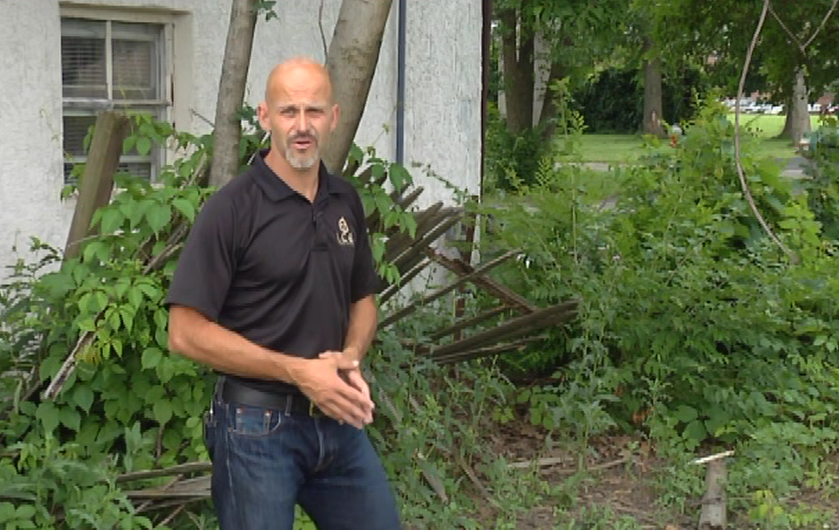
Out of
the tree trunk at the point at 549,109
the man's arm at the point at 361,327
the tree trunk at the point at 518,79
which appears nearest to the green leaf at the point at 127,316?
the man's arm at the point at 361,327

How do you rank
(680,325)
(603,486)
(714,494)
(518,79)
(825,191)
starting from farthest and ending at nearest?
(518,79), (825,191), (680,325), (603,486), (714,494)

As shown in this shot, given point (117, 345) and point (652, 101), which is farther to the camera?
point (652, 101)

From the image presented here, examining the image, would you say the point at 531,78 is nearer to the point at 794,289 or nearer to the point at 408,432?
the point at 794,289

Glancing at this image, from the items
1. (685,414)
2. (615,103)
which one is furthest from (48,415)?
(615,103)

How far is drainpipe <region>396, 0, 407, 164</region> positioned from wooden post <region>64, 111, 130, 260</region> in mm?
4072

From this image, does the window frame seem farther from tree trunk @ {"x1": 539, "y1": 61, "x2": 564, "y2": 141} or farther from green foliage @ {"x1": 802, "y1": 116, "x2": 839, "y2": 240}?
tree trunk @ {"x1": 539, "y1": 61, "x2": 564, "y2": 141}

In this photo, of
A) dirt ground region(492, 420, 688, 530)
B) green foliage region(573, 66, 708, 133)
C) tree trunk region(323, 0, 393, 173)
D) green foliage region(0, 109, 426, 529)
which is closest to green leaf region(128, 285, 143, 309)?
green foliage region(0, 109, 426, 529)

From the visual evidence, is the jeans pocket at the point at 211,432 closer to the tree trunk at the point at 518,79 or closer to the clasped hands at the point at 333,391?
the clasped hands at the point at 333,391

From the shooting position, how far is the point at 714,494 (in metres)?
5.89

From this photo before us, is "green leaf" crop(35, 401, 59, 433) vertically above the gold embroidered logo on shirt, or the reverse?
the gold embroidered logo on shirt

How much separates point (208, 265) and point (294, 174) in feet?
1.18

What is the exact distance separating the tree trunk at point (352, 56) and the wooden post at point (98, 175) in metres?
0.98

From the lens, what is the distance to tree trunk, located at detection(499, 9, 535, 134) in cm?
2273

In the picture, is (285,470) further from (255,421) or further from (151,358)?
(151,358)
